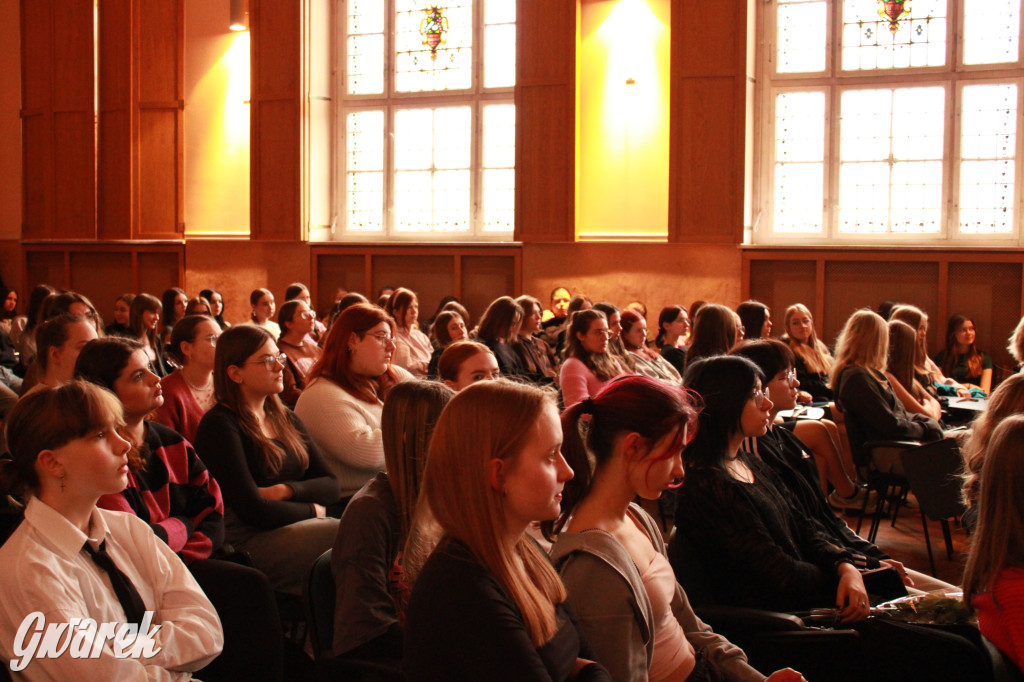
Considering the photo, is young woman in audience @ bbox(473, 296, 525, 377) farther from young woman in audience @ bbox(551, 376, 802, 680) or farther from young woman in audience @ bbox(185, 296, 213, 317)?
young woman in audience @ bbox(551, 376, 802, 680)

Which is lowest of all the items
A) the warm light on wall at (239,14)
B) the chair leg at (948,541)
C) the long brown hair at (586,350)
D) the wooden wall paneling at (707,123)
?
the chair leg at (948,541)

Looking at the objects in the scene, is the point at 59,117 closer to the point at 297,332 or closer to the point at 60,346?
the point at 297,332

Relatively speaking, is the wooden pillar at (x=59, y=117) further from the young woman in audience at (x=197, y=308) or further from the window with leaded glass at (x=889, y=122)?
the window with leaded glass at (x=889, y=122)

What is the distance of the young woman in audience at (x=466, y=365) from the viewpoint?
137 inches

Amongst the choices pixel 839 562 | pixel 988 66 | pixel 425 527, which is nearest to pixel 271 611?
pixel 425 527

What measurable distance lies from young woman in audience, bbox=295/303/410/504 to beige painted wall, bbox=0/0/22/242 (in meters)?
11.3

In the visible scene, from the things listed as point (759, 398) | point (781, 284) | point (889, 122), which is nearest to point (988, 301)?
point (781, 284)

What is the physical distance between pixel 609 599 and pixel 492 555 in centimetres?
42

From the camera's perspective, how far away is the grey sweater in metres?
1.89

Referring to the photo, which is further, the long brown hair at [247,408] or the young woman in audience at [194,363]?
the young woman in audience at [194,363]

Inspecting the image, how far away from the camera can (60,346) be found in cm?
385

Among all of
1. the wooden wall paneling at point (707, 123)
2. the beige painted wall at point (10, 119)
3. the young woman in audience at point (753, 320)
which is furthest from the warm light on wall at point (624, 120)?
the beige painted wall at point (10, 119)

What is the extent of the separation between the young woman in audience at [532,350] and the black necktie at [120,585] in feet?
14.3

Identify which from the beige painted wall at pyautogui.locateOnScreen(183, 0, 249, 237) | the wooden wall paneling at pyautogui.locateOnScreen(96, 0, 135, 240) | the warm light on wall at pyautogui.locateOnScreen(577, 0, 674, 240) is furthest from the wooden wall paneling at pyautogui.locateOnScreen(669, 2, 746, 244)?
the wooden wall paneling at pyautogui.locateOnScreen(96, 0, 135, 240)
